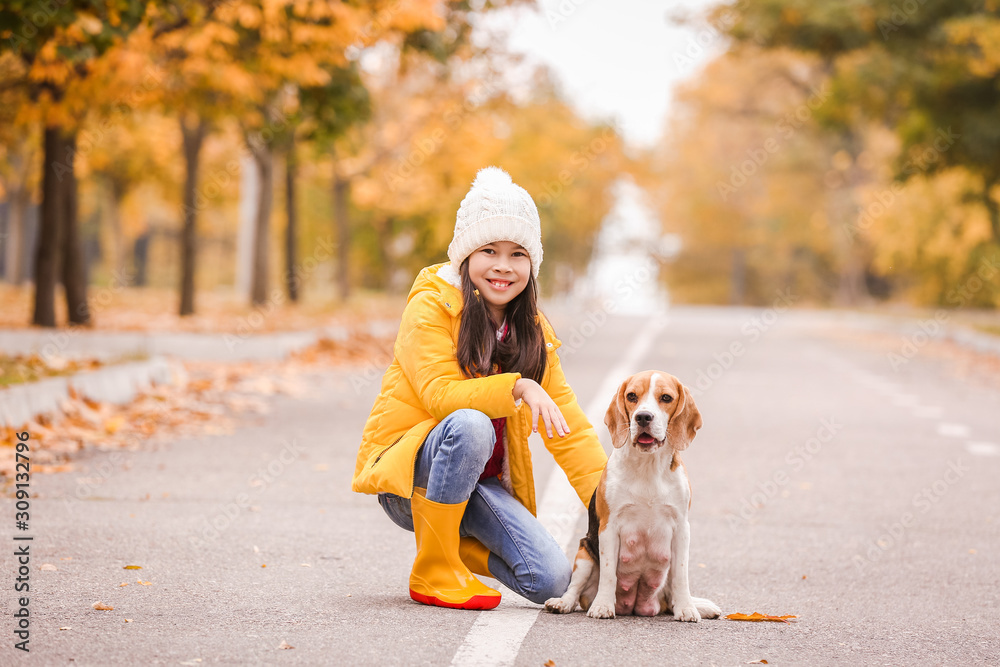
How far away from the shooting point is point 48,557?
5.11 m

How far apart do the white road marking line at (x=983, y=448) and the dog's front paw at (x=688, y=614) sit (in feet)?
19.7

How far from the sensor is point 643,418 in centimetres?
416

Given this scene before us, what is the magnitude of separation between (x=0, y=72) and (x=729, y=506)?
1270cm

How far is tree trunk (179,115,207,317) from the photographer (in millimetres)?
19578

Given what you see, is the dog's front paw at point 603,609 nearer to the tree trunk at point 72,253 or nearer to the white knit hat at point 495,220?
the white knit hat at point 495,220

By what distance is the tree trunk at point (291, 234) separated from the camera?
2571 centimetres

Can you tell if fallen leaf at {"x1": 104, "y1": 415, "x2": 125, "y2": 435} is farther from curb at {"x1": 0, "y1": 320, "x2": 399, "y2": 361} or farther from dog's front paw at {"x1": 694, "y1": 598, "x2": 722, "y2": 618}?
dog's front paw at {"x1": 694, "y1": 598, "x2": 722, "y2": 618}

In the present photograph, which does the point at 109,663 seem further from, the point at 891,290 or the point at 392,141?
the point at 891,290

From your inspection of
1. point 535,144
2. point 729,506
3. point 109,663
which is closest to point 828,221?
point 535,144

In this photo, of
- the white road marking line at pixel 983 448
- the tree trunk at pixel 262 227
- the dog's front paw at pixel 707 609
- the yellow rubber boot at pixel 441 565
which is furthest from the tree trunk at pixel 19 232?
the dog's front paw at pixel 707 609

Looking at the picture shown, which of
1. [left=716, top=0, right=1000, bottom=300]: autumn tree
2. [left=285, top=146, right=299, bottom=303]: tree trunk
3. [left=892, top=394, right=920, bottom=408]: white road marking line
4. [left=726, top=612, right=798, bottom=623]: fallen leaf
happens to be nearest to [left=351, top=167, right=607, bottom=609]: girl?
[left=726, top=612, right=798, bottom=623]: fallen leaf

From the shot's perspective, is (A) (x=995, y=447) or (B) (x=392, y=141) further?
(B) (x=392, y=141)

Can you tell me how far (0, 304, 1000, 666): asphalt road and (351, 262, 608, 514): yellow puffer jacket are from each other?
537 millimetres

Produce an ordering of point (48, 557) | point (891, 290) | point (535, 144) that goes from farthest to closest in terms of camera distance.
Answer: point (891, 290)
point (535, 144)
point (48, 557)
